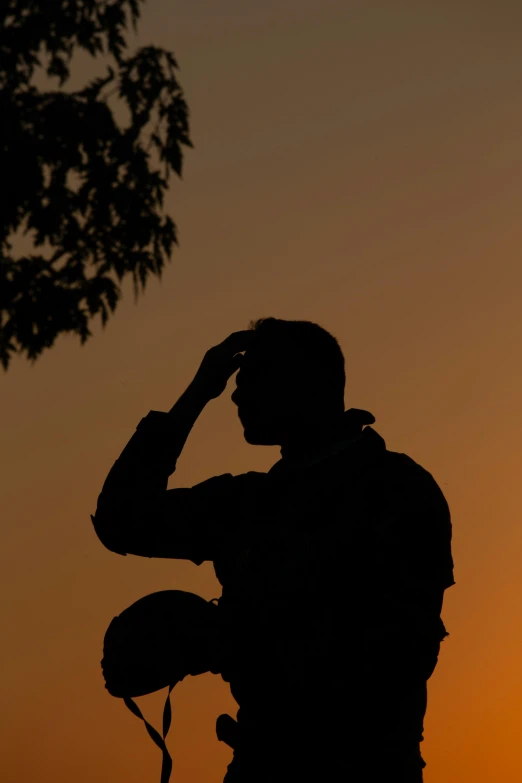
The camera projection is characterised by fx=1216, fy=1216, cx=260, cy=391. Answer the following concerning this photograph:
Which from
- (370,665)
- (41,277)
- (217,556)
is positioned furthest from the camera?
(41,277)

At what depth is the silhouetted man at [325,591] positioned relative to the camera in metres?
3.52

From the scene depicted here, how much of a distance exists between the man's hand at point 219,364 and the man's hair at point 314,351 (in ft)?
0.38

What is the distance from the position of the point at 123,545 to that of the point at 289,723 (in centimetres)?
95

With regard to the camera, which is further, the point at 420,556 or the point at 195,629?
the point at 195,629

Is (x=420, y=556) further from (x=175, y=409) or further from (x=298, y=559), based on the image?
(x=175, y=409)

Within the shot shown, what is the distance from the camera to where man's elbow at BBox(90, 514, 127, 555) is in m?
4.21

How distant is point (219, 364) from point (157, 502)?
548mm

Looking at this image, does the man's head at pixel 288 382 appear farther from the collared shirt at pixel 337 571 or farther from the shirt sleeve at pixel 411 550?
the shirt sleeve at pixel 411 550

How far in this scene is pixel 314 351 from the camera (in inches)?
163

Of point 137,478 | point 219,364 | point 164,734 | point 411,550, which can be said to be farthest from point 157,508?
point 411,550

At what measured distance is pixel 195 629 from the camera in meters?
3.83

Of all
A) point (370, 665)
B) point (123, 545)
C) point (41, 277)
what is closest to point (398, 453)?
point (370, 665)

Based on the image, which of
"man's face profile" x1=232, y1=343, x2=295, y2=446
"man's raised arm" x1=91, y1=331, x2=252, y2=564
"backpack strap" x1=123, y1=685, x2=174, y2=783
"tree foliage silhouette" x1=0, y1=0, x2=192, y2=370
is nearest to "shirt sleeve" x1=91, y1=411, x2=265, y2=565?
"man's raised arm" x1=91, y1=331, x2=252, y2=564

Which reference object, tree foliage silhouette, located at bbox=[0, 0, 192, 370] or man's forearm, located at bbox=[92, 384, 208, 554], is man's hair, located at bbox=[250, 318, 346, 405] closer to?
man's forearm, located at bbox=[92, 384, 208, 554]
